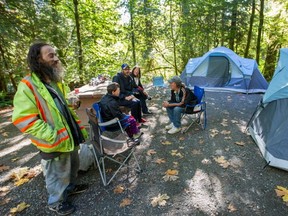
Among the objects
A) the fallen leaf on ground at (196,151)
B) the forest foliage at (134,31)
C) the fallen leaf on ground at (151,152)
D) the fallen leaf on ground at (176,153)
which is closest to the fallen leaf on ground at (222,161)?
the fallen leaf on ground at (196,151)

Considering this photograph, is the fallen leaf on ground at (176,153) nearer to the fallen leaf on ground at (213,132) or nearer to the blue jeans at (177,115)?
the blue jeans at (177,115)

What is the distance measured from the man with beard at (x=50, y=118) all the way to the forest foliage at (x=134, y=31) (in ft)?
14.7

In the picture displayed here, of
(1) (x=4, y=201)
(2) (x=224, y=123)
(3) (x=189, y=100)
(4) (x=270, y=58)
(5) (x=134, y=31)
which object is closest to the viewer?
(1) (x=4, y=201)

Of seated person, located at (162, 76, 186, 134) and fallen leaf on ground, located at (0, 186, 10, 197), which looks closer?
fallen leaf on ground, located at (0, 186, 10, 197)

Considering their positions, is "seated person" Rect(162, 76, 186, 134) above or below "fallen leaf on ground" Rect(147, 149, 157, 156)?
above

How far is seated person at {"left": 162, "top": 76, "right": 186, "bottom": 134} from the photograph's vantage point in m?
4.09

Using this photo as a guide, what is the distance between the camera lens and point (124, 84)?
4641 millimetres

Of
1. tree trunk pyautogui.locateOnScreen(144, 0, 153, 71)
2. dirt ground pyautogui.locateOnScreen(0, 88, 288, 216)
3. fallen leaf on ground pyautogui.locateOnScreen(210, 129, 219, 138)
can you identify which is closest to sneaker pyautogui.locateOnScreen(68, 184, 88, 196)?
dirt ground pyautogui.locateOnScreen(0, 88, 288, 216)

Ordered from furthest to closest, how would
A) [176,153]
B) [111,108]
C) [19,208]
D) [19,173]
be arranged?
1. [176,153]
2. [111,108]
3. [19,173]
4. [19,208]

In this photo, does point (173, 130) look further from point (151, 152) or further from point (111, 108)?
point (111, 108)

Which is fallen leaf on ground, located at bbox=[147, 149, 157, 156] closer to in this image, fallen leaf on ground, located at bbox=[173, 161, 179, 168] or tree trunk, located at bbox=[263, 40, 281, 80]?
fallen leaf on ground, located at bbox=[173, 161, 179, 168]

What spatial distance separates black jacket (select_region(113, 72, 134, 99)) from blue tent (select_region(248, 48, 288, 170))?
2.68 meters

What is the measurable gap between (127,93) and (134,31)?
843 centimetres

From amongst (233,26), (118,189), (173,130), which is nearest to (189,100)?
(173,130)
